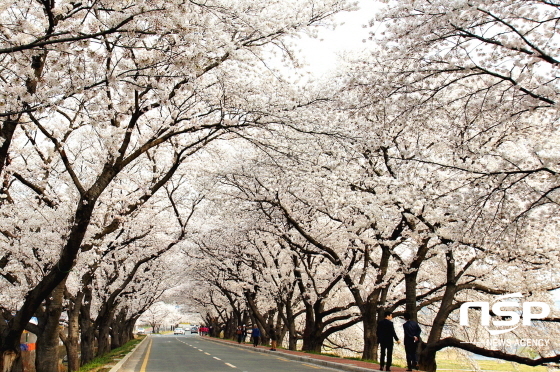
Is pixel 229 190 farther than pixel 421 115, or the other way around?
pixel 229 190

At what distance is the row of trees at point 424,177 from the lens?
28.3 ft

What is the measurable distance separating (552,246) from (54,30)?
63.8 ft

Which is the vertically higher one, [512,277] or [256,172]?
[256,172]

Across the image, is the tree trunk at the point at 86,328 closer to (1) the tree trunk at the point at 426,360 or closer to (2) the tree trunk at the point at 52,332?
(2) the tree trunk at the point at 52,332

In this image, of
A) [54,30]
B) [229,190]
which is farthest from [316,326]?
[54,30]

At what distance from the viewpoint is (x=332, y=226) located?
2572cm

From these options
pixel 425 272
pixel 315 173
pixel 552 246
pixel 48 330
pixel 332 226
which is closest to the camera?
pixel 48 330

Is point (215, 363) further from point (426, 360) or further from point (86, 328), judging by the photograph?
point (86, 328)

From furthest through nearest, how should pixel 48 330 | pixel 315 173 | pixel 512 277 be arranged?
pixel 512 277 < pixel 315 173 < pixel 48 330

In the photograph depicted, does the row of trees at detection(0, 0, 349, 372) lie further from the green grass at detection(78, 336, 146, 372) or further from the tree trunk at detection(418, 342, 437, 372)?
the tree trunk at detection(418, 342, 437, 372)

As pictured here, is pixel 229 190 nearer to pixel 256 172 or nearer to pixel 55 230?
pixel 256 172

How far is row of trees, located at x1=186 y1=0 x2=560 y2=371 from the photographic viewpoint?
862 cm
